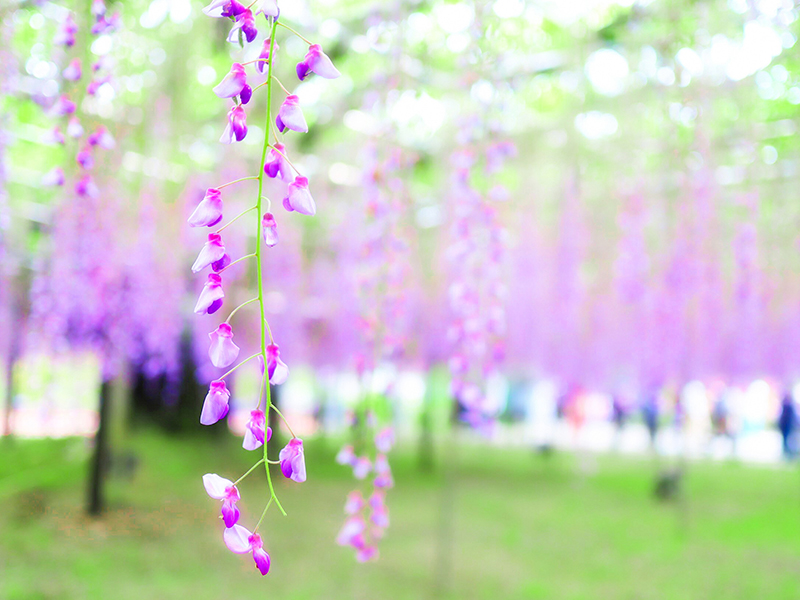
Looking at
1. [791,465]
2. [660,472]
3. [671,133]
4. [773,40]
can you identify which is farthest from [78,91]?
[791,465]

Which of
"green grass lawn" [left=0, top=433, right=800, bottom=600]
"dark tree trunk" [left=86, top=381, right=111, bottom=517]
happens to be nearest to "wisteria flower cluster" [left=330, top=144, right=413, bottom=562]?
"green grass lawn" [left=0, top=433, right=800, bottom=600]

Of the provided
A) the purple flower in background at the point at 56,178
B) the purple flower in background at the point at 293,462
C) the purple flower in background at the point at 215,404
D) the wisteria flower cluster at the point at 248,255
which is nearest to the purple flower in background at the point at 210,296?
the wisteria flower cluster at the point at 248,255

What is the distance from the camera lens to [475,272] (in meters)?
2.22

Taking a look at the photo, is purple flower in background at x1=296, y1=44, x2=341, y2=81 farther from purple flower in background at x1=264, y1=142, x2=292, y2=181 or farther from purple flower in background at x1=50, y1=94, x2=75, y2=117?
purple flower in background at x1=50, y1=94, x2=75, y2=117

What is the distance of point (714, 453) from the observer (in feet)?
40.4

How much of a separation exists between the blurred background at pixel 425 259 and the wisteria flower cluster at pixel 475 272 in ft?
0.05

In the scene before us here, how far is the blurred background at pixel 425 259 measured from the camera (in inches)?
85.6

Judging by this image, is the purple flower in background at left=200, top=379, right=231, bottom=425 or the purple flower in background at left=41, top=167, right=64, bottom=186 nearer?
the purple flower in background at left=200, top=379, right=231, bottom=425

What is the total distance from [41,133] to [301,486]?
4.58 m

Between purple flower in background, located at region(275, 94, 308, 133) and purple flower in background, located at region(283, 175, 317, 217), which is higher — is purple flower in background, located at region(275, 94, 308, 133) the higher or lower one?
the higher one

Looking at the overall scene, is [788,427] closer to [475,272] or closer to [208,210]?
[475,272]

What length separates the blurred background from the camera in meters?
2.17

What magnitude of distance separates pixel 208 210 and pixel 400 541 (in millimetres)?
4428

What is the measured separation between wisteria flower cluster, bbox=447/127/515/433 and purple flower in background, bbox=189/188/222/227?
130 cm
